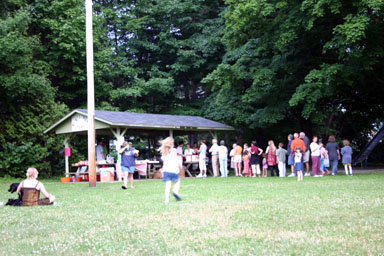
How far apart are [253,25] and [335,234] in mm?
19722

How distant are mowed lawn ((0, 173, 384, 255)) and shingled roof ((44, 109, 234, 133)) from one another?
12.9 meters

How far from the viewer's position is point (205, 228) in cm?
608

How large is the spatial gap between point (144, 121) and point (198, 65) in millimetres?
11177

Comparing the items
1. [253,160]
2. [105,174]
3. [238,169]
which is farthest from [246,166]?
[105,174]

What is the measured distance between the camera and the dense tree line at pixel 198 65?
2134 centimetres

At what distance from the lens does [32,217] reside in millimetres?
8023

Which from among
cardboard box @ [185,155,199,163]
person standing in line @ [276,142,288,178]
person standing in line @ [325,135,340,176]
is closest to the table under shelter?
cardboard box @ [185,155,199,163]

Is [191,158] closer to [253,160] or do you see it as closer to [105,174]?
[253,160]

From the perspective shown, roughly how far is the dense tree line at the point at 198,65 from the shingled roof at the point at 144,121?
1.94 m

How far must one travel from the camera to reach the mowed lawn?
4891 millimetres

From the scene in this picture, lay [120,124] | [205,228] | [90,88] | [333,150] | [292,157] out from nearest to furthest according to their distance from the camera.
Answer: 1. [205,228]
2. [90,88]
3. [333,150]
4. [292,157]
5. [120,124]

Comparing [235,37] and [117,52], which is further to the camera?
[117,52]

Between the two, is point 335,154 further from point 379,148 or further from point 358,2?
point 379,148

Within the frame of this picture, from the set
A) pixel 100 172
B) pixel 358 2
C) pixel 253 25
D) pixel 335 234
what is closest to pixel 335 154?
pixel 358 2
